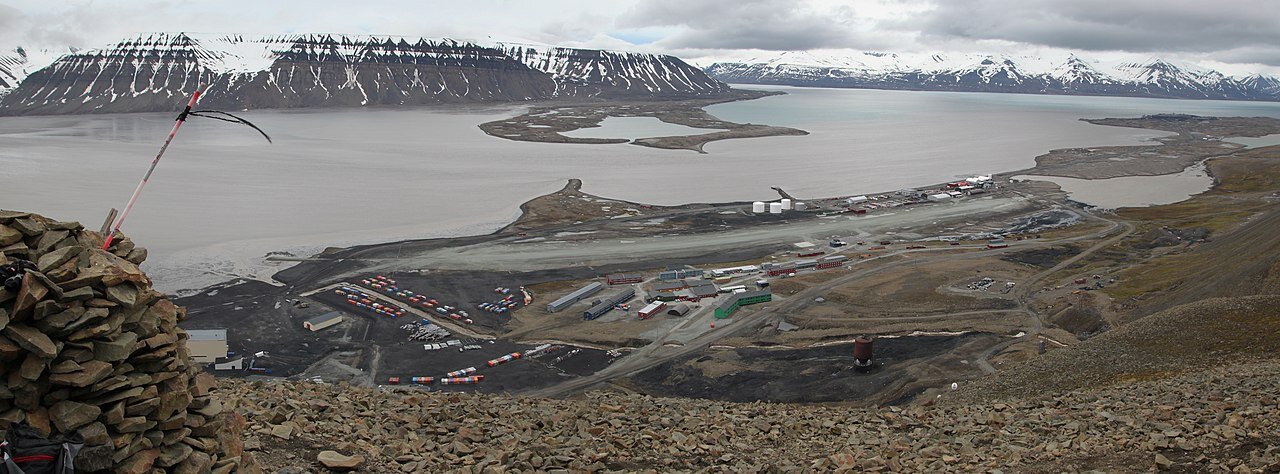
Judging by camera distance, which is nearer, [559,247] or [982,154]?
[559,247]

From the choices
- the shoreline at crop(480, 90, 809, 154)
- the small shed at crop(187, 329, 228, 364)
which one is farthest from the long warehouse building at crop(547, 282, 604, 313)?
the shoreline at crop(480, 90, 809, 154)

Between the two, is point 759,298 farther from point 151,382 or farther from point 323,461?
point 151,382

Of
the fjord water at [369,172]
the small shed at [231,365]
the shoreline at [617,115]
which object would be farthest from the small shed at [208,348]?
the shoreline at [617,115]

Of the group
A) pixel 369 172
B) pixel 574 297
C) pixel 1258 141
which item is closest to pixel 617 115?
pixel 369 172

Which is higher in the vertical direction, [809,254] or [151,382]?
[151,382]

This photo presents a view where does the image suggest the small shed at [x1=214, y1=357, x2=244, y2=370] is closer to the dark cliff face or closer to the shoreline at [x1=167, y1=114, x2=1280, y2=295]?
the shoreline at [x1=167, y1=114, x2=1280, y2=295]

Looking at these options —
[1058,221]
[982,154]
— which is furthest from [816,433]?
[982,154]

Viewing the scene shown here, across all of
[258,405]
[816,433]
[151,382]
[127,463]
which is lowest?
[816,433]

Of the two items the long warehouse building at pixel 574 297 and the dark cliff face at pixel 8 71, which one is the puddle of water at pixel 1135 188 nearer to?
the long warehouse building at pixel 574 297

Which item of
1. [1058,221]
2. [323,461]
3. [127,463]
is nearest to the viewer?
[127,463]
